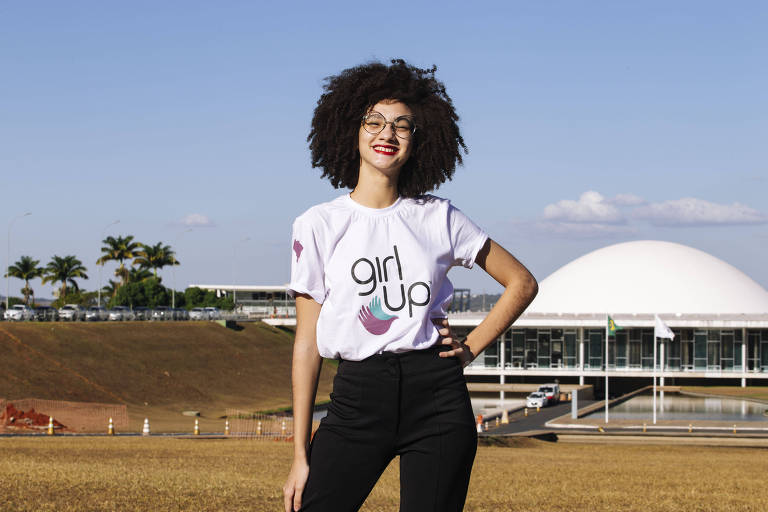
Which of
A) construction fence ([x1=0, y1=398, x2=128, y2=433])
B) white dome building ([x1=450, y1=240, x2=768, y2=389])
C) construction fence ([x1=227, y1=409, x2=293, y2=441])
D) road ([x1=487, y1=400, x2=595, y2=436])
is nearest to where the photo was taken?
construction fence ([x1=0, y1=398, x2=128, y2=433])

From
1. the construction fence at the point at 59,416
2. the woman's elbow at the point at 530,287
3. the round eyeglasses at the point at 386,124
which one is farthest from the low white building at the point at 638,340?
the round eyeglasses at the point at 386,124

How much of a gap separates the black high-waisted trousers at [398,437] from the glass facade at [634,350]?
246 ft

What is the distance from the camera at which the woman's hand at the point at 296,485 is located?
13.1 feet

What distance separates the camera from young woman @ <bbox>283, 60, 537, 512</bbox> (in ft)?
13.1

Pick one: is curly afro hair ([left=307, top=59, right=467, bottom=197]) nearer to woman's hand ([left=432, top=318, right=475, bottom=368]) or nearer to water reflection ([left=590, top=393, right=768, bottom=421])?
woman's hand ([left=432, top=318, right=475, bottom=368])

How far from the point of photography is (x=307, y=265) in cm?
418

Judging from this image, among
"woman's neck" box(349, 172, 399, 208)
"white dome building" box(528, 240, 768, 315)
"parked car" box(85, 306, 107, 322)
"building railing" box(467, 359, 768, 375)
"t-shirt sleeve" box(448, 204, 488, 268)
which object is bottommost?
"building railing" box(467, 359, 768, 375)

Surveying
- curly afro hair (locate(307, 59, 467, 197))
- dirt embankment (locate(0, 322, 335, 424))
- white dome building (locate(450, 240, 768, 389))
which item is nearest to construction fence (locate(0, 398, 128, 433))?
dirt embankment (locate(0, 322, 335, 424))

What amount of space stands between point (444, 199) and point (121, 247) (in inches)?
4582

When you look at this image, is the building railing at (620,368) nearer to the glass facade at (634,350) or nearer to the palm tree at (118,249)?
the glass facade at (634,350)

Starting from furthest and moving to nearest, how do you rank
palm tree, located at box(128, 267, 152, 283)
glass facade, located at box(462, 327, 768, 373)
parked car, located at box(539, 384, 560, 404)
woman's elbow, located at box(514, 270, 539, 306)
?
palm tree, located at box(128, 267, 152, 283) < glass facade, located at box(462, 327, 768, 373) < parked car, located at box(539, 384, 560, 404) < woman's elbow, located at box(514, 270, 539, 306)

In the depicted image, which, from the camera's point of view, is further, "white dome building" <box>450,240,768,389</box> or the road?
"white dome building" <box>450,240,768,389</box>

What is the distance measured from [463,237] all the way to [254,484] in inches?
373

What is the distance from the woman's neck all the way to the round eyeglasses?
21 cm
